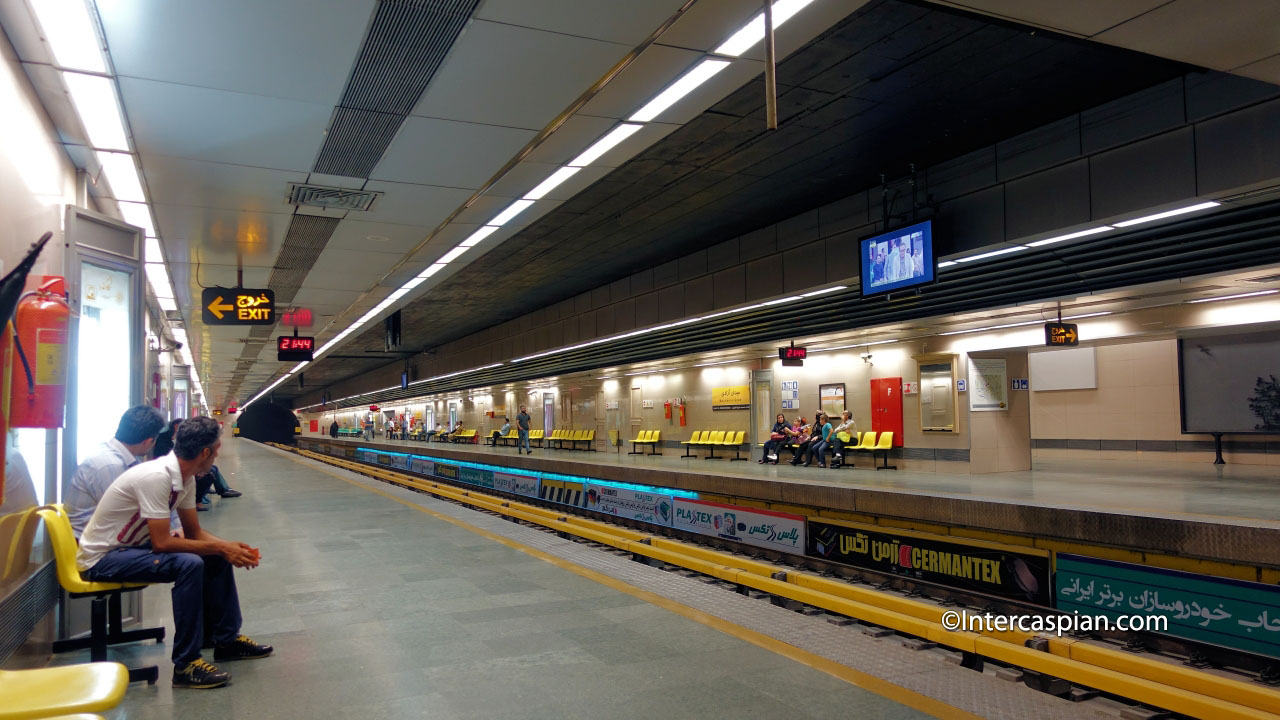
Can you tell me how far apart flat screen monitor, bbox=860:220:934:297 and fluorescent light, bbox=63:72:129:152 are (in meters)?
7.73

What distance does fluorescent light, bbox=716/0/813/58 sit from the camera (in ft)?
13.0

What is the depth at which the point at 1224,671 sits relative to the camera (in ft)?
15.6

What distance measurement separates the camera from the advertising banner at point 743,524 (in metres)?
8.84

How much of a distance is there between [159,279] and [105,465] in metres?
8.08

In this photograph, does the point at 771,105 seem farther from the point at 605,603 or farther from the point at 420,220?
the point at 420,220

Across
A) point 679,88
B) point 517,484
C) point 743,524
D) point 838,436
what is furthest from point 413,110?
point 517,484

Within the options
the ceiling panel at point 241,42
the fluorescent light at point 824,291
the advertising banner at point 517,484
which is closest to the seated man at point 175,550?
the ceiling panel at point 241,42

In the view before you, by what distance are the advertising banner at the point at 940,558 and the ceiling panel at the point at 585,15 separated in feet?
17.0

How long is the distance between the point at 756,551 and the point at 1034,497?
331 cm

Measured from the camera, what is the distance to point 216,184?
21.0 ft

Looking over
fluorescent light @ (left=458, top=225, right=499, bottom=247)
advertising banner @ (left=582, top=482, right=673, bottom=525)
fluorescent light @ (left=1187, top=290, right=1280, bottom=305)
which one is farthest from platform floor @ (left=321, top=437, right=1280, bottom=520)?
fluorescent light @ (left=458, top=225, right=499, bottom=247)

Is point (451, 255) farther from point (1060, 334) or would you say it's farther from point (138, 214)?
point (1060, 334)

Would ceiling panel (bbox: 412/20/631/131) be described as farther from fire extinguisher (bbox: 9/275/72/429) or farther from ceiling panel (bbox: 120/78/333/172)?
fire extinguisher (bbox: 9/275/72/429)

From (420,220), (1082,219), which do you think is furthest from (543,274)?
(1082,219)
